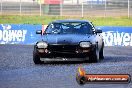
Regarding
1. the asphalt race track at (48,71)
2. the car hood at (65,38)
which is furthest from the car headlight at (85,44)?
the asphalt race track at (48,71)

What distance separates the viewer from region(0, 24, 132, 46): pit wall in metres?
30.0

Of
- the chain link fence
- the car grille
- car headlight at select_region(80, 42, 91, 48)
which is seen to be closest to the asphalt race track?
the car grille

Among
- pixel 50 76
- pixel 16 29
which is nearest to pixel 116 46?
pixel 16 29

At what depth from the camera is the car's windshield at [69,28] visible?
782 inches

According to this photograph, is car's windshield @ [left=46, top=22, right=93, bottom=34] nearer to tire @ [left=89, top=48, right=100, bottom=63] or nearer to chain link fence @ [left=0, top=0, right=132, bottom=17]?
tire @ [left=89, top=48, right=100, bottom=63]

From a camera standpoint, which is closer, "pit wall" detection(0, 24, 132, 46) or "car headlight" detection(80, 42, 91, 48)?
"car headlight" detection(80, 42, 91, 48)

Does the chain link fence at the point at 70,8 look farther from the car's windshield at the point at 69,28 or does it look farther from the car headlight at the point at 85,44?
the car headlight at the point at 85,44

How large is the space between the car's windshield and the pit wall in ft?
31.1

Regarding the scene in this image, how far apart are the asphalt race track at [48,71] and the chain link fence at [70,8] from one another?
25.6 metres

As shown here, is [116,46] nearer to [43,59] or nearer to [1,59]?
[1,59]

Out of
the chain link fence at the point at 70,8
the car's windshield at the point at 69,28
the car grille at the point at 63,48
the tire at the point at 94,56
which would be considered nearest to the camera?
the car grille at the point at 63,48

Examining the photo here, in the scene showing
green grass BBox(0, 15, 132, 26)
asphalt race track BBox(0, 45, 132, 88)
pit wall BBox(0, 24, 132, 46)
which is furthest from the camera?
green grass BBox(0, 15, 132, 26)

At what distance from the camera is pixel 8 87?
12492 mm

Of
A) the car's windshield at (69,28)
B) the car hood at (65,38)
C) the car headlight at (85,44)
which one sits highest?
the car's windshield at (69,28)
